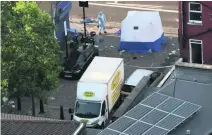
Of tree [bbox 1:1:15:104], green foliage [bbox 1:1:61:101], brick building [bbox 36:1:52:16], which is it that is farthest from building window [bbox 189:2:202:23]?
brick building [bbox 36:1:52:16]

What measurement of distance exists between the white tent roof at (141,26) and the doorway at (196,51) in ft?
24.4

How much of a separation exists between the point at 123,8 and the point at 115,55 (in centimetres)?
752

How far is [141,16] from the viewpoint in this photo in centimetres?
4103

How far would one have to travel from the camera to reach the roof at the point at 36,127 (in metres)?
24.2

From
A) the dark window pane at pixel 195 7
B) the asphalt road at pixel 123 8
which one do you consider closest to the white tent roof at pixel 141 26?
the asphalt road at pixel 123 8

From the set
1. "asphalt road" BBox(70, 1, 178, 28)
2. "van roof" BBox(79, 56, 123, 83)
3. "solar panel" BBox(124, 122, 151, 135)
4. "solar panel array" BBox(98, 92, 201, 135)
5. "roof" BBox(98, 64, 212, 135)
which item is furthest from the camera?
"asphalt road" BBox(70, 1, 178, 28)

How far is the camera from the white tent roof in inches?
1608

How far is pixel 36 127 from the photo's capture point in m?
24.4

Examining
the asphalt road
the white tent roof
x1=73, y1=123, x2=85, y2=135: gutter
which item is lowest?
x1=73, y1=123, x2=85, y2=135: gutter

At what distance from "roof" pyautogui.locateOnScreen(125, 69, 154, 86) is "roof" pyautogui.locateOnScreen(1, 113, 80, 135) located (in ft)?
35.6

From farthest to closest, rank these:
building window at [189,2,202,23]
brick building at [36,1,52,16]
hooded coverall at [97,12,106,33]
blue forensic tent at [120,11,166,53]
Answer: hooded coverall at [97,12,106,33] < blue forensic tent at [120,11,166,53] < brick building at [36,1,52,16] < building window at [189,2,202,23]

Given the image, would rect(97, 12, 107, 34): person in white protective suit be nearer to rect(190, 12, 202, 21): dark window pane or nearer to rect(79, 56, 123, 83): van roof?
rect(79, 56, 123, 83): van roof

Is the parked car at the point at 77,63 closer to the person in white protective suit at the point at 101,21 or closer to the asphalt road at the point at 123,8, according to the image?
the person in white protective suit at the point at 101,21

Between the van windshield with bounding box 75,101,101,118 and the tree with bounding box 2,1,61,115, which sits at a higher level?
A: the tree with bounding box 2,1,61,115
